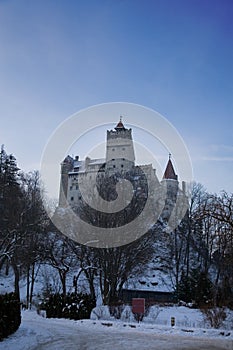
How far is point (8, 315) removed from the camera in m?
12.4

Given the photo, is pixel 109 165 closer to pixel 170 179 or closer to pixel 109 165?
pixel 109 165

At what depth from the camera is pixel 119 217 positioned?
Result: 28.9 metres

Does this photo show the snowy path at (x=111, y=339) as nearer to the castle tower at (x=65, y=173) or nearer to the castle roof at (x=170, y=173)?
the castle roof at (x=170, y=173)

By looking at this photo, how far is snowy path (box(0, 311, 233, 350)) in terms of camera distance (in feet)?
35.7

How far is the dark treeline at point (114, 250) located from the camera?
2534 centimetres

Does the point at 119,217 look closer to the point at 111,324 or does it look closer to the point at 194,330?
the point at 111,324

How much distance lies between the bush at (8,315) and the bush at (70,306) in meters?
5.92

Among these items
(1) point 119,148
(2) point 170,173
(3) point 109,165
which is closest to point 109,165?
(3) point 109,165

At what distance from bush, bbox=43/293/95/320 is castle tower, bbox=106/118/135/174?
183 feet

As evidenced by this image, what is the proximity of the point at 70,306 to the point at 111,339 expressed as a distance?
24.4ft

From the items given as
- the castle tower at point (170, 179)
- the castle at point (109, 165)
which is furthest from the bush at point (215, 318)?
the castle at point (109, 165)

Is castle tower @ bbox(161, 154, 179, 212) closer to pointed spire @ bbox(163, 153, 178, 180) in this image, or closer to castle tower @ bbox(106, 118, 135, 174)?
pointed spire @ bbox(163, 153, 178, 180)

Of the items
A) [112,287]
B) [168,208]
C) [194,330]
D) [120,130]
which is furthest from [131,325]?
[120,130]

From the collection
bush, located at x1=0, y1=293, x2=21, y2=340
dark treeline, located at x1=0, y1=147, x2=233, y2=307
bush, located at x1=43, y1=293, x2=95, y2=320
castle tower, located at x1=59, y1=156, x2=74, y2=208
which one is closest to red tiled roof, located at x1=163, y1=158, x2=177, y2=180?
castle tower, located at x1=59, y1=156, x2=74, y2=208
